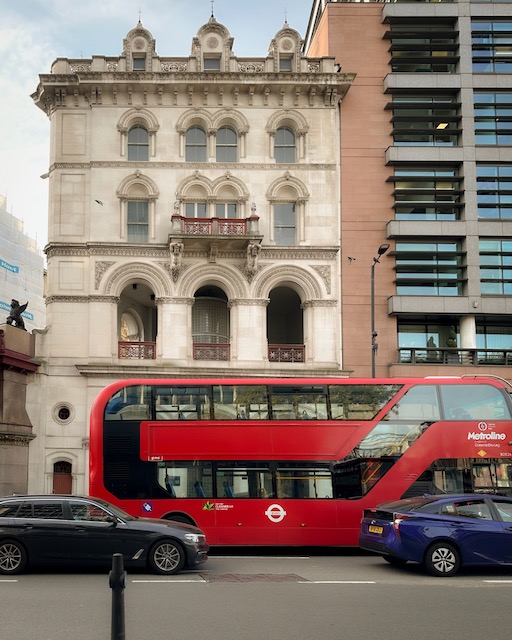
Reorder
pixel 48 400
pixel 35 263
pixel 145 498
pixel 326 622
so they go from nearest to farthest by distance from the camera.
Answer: pixel 326 622, pixel 145 498, pixel 48 400, pixel 35 263

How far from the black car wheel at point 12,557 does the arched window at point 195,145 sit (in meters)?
22.6

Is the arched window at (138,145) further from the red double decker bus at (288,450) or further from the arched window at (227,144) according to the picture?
the red double decker bus at (288,450)

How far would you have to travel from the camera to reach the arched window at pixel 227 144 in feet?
112

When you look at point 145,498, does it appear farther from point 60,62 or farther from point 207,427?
point 60,62

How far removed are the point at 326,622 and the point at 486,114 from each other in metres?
29.7

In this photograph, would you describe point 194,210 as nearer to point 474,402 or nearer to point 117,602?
point 474,402

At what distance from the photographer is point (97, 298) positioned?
107 ft

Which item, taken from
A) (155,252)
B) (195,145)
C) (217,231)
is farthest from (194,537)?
(195,145)

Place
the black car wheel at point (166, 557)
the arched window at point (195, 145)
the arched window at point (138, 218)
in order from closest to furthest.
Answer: the black car wheel at point (166, 557), the arched window at point (138, 218), the arched window at point (195, 145)

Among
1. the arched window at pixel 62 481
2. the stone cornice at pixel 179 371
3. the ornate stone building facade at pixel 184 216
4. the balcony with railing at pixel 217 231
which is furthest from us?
the ornate stone building facade at pixel 184 216

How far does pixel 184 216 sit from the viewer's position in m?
33.4

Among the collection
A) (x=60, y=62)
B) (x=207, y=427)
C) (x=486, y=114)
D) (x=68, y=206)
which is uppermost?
(x=60, y=62)

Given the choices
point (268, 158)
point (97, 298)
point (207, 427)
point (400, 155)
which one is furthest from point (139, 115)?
point (207, 427)

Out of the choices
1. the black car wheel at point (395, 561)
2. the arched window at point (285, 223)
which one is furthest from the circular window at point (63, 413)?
the black car wheel at point (395, 561)
